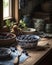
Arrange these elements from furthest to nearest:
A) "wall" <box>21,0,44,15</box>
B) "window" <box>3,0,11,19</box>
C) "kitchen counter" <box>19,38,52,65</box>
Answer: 1. "wall" <box>21,0,44,15</box>
2. "window" <box>3,0,11,19</box>
3. "kitchen counter" <box>19,38,52,65</box>

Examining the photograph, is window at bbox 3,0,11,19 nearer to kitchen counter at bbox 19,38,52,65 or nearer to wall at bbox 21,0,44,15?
wall at bbox 21,0,44,15

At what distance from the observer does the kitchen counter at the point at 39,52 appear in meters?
1.65

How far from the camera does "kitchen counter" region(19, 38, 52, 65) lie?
1652mm

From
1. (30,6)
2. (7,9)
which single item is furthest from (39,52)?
(30,6)

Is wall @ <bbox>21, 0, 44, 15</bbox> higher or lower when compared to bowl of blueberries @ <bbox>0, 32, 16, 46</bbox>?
higher

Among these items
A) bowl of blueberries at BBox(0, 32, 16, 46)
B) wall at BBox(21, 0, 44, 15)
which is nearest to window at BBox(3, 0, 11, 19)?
wall at BBox(21, 0, 44, 15)

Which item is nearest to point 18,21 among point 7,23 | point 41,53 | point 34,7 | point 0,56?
point 7,23

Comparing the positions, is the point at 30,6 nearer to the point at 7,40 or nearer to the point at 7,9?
the point at 7,9

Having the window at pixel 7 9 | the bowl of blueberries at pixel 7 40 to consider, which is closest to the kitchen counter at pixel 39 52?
the bowl of blueberries at pixel 7 40

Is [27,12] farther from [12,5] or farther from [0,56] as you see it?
[0,56]

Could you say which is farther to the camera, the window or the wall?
the wall

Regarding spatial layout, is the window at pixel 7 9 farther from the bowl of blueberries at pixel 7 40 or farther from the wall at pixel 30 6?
the bowl of blueberries at pixel 7 40

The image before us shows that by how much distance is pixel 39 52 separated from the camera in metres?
A: 1.90

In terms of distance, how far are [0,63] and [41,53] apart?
422mm
